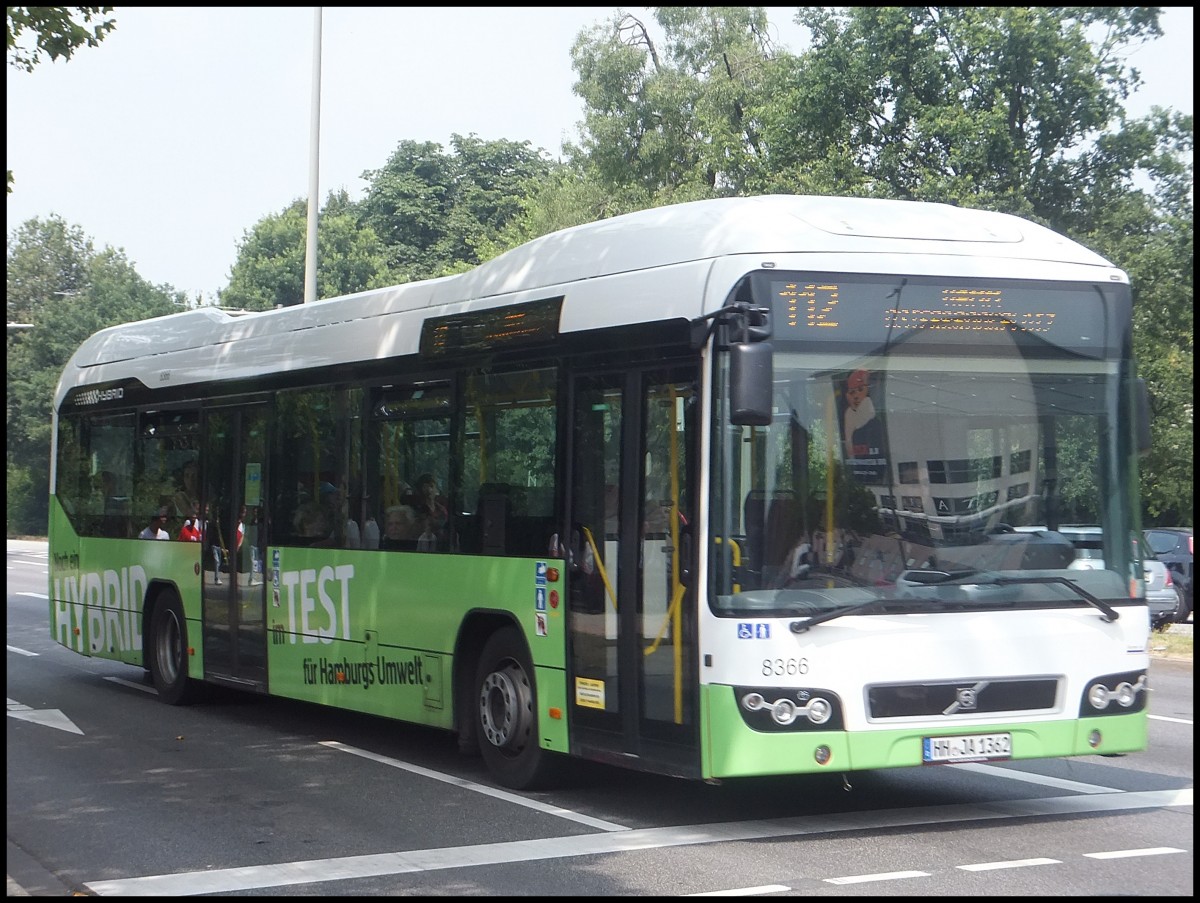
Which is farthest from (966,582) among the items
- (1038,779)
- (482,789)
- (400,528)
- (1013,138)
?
(1013,138)

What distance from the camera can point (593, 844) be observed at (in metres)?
8.26

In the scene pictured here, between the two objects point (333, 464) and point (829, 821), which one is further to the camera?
point (333, 464)

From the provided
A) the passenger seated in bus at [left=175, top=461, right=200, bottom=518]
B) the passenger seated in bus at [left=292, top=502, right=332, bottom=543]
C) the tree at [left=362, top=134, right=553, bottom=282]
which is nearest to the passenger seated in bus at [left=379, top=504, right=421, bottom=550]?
the passenger seated in bus at [left=292, top=502, right=332, bottom=543]

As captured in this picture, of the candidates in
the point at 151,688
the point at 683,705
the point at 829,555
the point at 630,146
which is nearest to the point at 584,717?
the point at 683,705

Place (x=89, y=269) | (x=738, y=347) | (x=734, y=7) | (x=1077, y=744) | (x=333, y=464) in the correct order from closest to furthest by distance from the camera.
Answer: (x=738, y=347) < (x=1077, y=744) < (x=333, y=464) < (x=734, y=7) < (x=89, y=269)

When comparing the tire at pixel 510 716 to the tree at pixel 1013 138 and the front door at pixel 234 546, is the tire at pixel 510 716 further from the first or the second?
the tree at pixel 1013 138

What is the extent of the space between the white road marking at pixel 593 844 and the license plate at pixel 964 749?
591 millimetres

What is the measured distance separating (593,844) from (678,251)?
311 cm

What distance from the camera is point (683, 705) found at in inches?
333

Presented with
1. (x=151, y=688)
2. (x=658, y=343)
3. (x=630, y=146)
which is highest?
(x=630, y=146)

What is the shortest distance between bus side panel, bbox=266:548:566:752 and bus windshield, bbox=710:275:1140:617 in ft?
5.90

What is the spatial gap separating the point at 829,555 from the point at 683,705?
1072mm

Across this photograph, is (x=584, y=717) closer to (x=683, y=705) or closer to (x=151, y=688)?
(x=683, y=705)

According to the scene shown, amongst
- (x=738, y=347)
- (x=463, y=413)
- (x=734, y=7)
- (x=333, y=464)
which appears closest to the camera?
(x=738, y=347)
